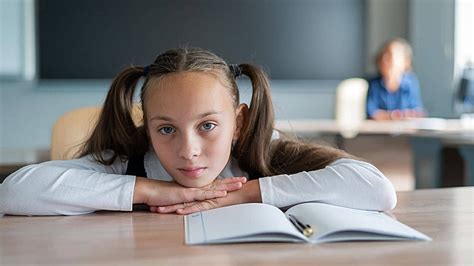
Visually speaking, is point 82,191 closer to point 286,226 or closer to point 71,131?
point 286,226

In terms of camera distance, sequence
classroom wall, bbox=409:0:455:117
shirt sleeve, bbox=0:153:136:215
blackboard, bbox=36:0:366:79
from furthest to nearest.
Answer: classroom wall, bbox=409:0:455:117, blackboard, bbox=36:0:366:79, shirt sleeve, bbox=0:153:136:215

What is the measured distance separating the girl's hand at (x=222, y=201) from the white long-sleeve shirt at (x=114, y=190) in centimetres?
2

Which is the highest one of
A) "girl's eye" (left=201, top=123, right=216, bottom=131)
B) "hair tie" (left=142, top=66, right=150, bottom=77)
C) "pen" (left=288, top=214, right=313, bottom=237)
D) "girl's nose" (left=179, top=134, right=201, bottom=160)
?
"hair tie" (left=142, top=66, right=150, bottom=77)

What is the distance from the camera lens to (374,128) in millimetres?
3711

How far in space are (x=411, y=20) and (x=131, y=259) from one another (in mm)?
5309

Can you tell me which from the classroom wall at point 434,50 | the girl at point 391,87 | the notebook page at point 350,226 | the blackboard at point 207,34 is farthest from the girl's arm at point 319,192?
the classroom wall at point 434,50

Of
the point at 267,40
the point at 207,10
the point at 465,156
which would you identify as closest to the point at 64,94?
the point at 207,10

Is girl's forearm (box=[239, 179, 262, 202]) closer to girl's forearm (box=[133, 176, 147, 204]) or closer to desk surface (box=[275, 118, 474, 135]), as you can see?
girl's forearm (box=[133, 176, 147, 204])

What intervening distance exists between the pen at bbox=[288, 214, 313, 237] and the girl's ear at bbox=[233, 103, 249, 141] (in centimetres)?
34

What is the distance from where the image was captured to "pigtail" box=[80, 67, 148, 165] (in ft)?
4.91

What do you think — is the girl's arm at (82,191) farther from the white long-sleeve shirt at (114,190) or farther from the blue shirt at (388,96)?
the blue shirt at (388,96)

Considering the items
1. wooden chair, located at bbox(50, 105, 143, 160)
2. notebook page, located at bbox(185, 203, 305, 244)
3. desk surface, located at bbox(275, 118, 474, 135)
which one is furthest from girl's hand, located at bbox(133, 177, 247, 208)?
desk surface, located at bbox(275, 118, 474, 135)

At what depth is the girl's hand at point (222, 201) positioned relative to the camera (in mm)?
1270

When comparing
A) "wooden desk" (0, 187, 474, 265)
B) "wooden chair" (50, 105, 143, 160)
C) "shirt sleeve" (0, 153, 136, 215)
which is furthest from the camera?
"wooden chair" (50, 105, 143, 160)
